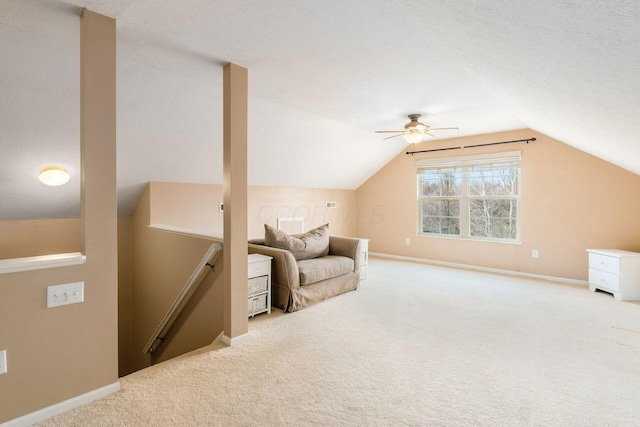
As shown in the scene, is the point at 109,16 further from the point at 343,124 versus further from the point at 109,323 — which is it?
the point at 343,124

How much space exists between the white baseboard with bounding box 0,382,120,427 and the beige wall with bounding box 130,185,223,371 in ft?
3.57

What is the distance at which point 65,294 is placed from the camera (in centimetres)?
195

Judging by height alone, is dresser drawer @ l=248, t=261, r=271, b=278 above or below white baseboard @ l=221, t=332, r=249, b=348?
above

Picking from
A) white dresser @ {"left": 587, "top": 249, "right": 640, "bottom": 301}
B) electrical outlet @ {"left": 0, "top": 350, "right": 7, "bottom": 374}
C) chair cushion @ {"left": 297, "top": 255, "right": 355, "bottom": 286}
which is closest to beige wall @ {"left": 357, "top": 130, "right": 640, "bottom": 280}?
white dresser @ {"left": 587, "top": 249, "right": 640, "bottom": 301}

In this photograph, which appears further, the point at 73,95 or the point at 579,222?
the point at 579,222

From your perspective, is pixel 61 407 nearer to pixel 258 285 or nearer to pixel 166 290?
Answer: pixel 258 285

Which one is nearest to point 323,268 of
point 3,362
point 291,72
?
point 291,72

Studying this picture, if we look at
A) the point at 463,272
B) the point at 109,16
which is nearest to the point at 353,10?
the point at 109,16

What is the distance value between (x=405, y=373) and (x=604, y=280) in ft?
12.0

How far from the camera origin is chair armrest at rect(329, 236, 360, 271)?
14.9ft

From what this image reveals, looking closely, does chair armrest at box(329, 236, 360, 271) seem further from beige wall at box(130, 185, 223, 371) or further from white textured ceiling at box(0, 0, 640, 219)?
beige wall at box(130, 185, 223, 371)

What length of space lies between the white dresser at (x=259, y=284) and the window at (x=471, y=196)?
13.0 ft

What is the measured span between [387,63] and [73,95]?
109 inches

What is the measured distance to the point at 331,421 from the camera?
1862 mm
